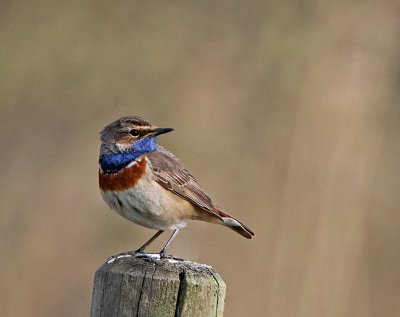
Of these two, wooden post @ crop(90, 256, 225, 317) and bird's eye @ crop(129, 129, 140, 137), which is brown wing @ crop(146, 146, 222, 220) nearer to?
bird's eye @ crop(129, 129, 140, 137)

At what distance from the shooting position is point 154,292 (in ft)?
11.3

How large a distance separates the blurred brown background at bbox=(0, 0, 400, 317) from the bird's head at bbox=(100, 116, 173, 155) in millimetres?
821

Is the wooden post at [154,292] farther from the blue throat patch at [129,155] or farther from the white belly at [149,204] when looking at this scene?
the blue throat patch at [129,155]

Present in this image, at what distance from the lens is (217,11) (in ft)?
26.9

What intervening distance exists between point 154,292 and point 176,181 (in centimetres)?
210

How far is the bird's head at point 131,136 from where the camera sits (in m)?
5.50

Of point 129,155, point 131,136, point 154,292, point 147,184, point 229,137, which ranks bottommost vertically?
point 154,292

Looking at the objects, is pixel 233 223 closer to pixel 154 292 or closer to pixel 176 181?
pixel 176 181

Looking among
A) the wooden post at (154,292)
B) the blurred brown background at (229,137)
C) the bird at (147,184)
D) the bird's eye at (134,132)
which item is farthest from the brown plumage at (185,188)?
the wooden post at (154,292)

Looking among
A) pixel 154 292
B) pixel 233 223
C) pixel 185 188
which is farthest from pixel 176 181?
pixel 154 292

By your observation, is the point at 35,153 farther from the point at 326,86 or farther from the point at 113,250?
the point at 326,86

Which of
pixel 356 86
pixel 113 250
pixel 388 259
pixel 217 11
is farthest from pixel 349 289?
pixel 217 11

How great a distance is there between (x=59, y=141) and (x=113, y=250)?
104 centimetres

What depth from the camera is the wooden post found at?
341 cm
